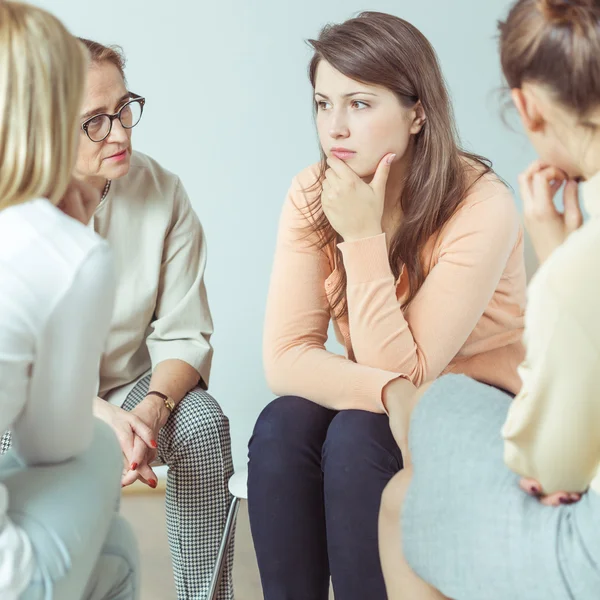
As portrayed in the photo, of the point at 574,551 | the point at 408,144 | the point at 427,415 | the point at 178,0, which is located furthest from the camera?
the point at 178,0

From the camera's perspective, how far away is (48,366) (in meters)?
1.01

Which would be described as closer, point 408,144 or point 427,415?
point 427,415

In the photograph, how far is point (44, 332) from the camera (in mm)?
987

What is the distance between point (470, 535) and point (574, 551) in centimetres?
13

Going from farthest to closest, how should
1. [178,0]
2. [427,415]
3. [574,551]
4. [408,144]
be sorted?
[178,0] → [408,144] → [427,415] → [574,551]

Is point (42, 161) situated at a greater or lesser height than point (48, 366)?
greater

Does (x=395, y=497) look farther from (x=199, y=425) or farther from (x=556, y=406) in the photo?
(x=199, y=425)

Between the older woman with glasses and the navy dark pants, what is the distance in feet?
0.81

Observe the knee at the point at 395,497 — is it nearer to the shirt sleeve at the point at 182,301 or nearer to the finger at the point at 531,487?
the finger at the point at 531,487

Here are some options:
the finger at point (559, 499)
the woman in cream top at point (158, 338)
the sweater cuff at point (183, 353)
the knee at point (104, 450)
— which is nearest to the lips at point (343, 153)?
the woman in cream top at point (158, 338)

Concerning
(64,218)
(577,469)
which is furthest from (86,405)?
(577,469)

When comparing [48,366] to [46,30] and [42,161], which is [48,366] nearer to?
[42,161]

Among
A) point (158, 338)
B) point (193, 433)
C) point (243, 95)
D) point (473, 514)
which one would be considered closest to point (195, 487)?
point (193, 433)

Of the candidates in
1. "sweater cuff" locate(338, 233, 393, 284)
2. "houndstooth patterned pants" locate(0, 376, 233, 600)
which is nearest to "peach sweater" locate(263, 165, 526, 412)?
"sweater cuff" locate(338, 233, 393, 284)
